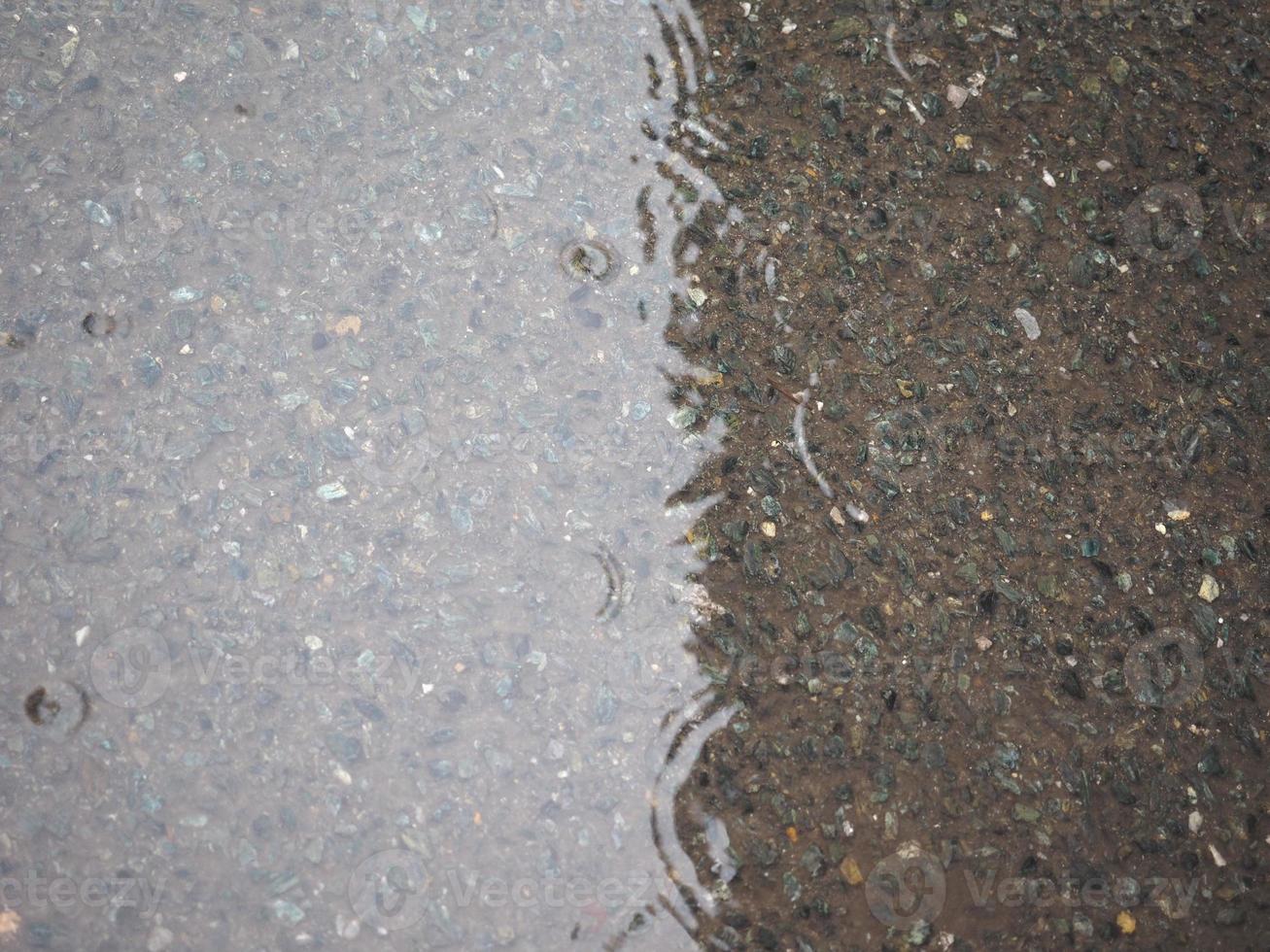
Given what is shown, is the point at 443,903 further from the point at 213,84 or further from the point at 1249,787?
the point at 213,84

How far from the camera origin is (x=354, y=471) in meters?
1.60

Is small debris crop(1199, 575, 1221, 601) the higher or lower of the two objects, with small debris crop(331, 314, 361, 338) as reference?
lower

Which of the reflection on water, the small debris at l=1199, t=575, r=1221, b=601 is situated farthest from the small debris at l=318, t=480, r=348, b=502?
the small debris at l=1199, t=575, r=1221, b=601

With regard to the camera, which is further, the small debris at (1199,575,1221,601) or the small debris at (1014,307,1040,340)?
the small debris at (1014,307,1040,340)

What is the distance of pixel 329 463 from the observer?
63.1 inches

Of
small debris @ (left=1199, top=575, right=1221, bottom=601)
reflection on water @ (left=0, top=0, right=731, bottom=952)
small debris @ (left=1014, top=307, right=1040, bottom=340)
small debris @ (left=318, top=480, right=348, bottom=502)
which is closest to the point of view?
reflection on water @ (left=0, top=0, right=731, bottom=952)

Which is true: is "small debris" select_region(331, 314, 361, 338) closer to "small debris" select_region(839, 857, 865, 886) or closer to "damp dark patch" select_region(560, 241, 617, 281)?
"damp dark patch" select_region(560, 241, 617, 281)

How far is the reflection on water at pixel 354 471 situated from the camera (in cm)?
144

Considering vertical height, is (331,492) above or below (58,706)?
above

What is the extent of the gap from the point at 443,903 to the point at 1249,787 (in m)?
1.22

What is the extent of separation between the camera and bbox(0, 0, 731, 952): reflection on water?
144cm

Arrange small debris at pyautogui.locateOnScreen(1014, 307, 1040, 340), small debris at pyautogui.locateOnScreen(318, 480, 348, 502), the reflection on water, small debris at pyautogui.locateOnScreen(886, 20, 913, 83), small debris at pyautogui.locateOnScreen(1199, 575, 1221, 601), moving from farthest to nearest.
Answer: small debris at pyautogui.locateOnScreen(886, 20, 913, 83) < small debris at pyautogui.locateOnScreen(1014, 307, 1040, 340) < small debris at pyautogui.locateOnScreen(1199, 575, 1221, 601) < small debris at pyautogui.locateOnScreen(318, 480, 348, 502) < the reflection on water

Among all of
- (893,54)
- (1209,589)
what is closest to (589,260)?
(893,54)

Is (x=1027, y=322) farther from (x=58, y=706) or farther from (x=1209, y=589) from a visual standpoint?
(x=58, y=706)
